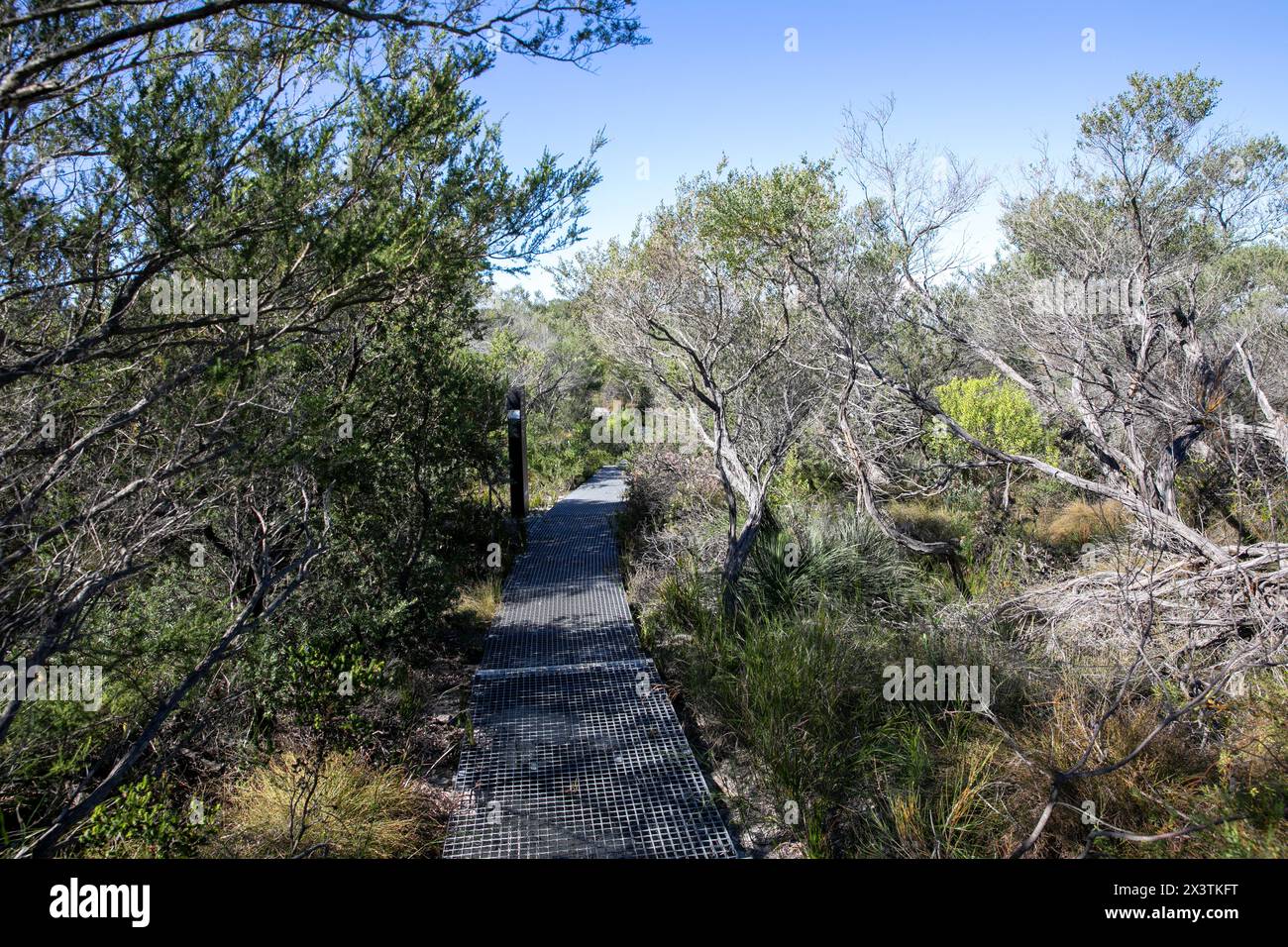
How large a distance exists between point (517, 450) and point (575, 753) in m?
6.55

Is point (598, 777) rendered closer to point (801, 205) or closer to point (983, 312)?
point (801, 205)

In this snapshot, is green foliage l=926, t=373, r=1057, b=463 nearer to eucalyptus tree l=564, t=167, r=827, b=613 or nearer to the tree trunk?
eucalyptus tree l=564, t=167, r=827, b=613

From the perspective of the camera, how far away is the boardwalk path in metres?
3.62

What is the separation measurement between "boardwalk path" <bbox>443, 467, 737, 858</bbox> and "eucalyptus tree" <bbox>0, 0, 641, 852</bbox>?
164 centimetres

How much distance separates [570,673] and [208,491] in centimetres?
307
